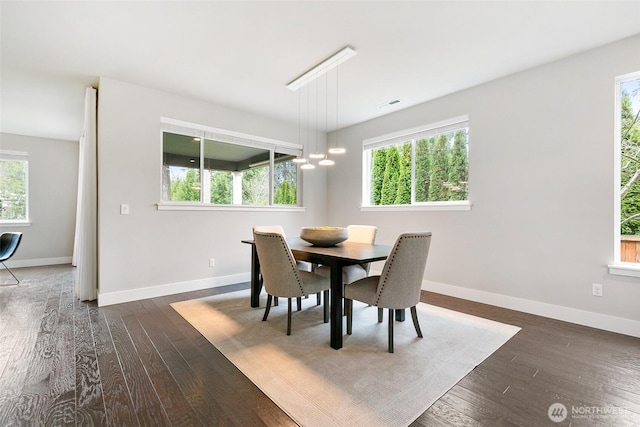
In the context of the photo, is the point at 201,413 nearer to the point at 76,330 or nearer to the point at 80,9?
the point at 76,330

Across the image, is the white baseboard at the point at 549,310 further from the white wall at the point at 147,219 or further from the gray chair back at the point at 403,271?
the white wall at the point at 147,219

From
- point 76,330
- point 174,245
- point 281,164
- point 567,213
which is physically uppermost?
point 281,164

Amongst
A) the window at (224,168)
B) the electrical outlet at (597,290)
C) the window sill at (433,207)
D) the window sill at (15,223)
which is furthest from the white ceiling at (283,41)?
the window sill at (15,223)

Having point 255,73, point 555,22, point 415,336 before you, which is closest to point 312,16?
point 255,73

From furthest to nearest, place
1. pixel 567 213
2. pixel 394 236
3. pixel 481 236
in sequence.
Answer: pixel 394 236 < pixel 481 236 < pixel 567 213

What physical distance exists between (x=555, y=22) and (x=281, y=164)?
3821 millimetres

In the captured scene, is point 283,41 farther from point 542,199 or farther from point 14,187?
point 14,187

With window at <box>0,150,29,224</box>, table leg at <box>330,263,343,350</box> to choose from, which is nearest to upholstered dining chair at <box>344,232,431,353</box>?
table leg at <box>330,263,343,350</box>

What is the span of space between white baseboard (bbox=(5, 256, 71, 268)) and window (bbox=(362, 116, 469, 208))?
6.41m

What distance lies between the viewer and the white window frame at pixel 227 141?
384 cm

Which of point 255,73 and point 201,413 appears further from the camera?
point 255,73

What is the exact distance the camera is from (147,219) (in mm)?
3631

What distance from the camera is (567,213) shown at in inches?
114

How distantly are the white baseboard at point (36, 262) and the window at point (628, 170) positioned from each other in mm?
8902
